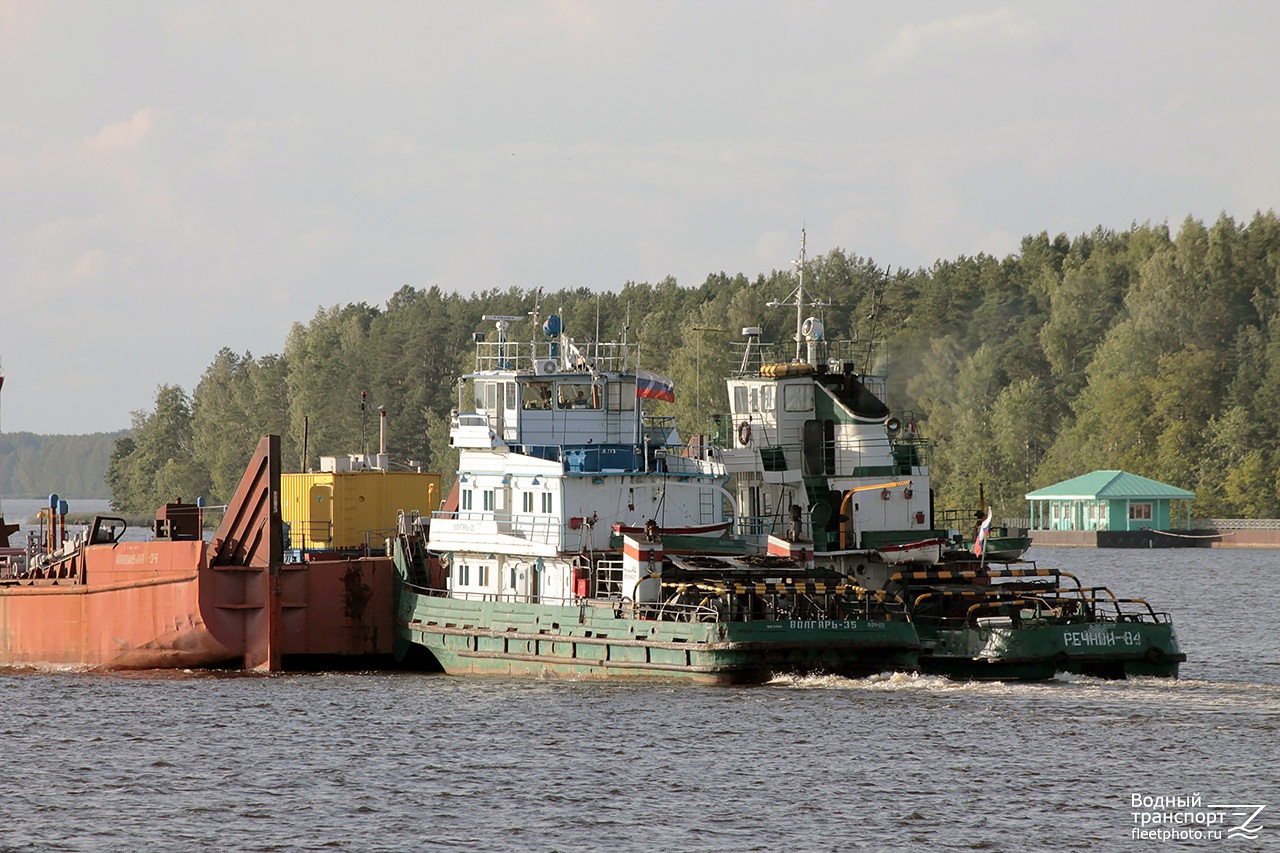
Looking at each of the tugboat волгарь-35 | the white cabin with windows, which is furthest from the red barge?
the white cabin with windows

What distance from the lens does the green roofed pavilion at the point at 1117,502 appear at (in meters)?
114

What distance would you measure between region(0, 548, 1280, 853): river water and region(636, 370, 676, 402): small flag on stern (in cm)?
845

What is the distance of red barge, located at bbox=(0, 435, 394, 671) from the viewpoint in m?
45.9

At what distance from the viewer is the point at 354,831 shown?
28188 mm

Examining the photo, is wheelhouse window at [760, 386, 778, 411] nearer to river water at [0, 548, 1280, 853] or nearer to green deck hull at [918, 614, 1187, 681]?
green deck hull at [918, 614, 1187, 681]

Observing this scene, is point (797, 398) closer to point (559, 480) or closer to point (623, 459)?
point (623, 459)

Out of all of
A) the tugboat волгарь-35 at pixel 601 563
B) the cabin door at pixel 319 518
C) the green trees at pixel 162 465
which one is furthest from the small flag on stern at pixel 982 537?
the green trees at pixel 162 465

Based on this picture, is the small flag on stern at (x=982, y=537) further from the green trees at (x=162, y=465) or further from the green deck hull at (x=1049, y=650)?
the green trees at (x=162, y=465)

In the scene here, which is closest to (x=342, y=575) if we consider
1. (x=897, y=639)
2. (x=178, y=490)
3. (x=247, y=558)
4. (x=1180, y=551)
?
(x=247, y=558)

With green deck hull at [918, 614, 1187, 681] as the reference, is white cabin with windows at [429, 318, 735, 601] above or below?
above

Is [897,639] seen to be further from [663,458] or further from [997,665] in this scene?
[663,458]

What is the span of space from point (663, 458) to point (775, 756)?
12604 mm

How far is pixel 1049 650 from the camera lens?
40.7 m


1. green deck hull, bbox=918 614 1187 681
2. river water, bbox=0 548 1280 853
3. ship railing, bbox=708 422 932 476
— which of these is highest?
ship railing, bbox=708 422 932 476
